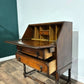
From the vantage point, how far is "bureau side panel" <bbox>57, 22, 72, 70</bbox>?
1152mm

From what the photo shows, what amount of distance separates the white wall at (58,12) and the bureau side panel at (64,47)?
312 millimetres

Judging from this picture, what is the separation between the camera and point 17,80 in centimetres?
171

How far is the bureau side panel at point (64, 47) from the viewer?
3.78ft

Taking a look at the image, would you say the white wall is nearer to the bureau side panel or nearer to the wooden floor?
the bureau side panel

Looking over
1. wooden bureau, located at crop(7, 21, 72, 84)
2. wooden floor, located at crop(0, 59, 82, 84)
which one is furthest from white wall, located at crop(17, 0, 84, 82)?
wooden floor, located at crop(0, 59, 82, 84)

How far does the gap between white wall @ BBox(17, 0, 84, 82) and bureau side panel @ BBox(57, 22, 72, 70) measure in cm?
31

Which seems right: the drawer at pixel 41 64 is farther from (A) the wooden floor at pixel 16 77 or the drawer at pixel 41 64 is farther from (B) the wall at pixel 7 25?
(B) the wall at pixel 7 25

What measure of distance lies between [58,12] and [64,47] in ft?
2.71

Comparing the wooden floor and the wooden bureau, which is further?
the wooden floor

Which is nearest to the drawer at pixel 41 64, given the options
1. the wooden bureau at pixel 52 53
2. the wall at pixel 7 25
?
the wooden bureau at pixel 52 53

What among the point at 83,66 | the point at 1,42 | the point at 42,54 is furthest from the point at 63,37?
the point at 1,42

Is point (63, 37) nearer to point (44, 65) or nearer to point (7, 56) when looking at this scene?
point (44, 65)

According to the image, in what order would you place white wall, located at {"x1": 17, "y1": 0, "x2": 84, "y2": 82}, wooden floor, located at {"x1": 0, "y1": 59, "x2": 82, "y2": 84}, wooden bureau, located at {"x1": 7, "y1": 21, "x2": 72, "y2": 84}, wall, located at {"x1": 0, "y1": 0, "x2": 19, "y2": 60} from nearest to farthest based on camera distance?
wooden bureau, located at {"x1": 7, "y1": 21, "x2": 72, "y2": 84}, white wall, located at {"x1": 17, "y1": 0, "x2": 84, "y2": 82}, wooden floor, located at {"x1": 0, "y1": 59, "x2": 82, "y2": 84}, wall, located at {"x1": 0, "y1": 0, "x2": 19, "y2": 60}

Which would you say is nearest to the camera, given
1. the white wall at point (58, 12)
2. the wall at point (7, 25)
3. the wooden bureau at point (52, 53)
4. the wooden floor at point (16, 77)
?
the wooden bureau at point (52, 53)
